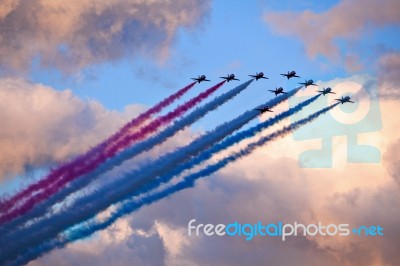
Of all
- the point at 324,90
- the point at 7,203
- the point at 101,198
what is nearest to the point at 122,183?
the point at 101,198

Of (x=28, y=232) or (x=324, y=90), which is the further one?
(x=324, y=90)

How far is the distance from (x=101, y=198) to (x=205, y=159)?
21.4 m

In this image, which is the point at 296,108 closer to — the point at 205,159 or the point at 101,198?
the point at 205,159

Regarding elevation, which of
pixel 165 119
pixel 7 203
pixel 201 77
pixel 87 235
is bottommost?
pixel 87 235

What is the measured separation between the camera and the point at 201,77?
425 feet

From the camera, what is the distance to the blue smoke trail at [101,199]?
121938 mm

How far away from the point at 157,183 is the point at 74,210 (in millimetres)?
16969

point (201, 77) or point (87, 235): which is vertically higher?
point (201, 77)

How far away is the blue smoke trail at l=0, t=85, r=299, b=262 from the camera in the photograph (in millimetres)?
121938

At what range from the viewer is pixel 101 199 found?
122m

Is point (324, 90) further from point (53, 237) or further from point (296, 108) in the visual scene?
point (53, 237)

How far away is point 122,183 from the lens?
403 feet

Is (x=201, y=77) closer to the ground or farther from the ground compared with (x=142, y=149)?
farther from the ground

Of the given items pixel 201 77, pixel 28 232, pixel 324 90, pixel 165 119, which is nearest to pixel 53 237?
pixel 28 232
